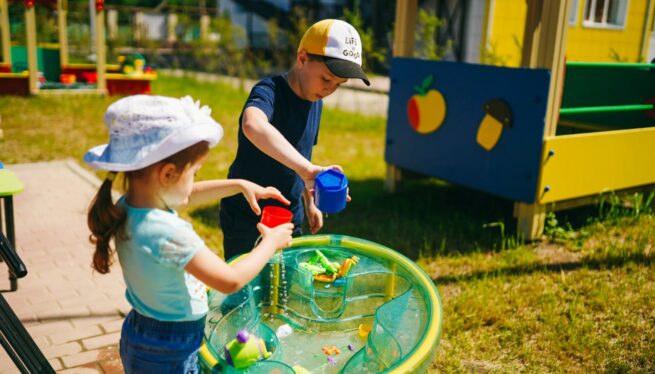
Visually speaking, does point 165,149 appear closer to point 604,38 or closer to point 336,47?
point 336,47

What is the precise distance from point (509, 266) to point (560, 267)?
0.30 meters

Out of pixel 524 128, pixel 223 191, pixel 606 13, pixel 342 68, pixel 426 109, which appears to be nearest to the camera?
pixel 223 191

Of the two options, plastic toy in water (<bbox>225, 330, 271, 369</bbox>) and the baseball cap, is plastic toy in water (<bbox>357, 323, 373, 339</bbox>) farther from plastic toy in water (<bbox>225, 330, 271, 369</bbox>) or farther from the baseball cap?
the baseball cap

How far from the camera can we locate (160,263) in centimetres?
130

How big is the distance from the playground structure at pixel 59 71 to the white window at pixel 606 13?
22.0 feet

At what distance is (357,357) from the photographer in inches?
76.2

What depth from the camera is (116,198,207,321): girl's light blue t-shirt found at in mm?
1275

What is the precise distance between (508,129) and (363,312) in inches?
81.0

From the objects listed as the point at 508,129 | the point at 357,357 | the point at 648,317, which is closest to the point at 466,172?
the point at 508,129

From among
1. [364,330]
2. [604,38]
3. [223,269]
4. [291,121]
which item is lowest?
[364,330]

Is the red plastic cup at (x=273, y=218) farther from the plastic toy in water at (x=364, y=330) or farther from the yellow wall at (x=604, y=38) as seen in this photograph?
the yellow wall at (x=604, y=38)

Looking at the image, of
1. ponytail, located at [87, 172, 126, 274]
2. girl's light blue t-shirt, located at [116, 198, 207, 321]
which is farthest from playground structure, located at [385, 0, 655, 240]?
ponytail, located at [87, 172, 126, 274]

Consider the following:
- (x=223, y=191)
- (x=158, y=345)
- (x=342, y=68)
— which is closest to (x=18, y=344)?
(x=158, y=345)

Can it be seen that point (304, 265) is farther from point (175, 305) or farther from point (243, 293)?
point (175, 305)
